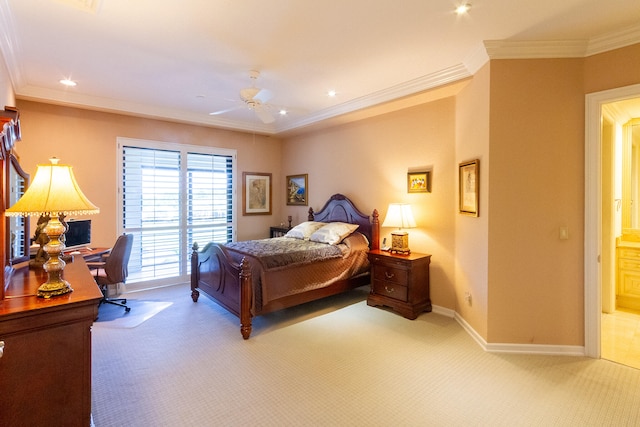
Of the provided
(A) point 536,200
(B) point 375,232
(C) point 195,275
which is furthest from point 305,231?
(A) point 536,200

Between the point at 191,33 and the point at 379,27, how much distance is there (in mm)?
1567

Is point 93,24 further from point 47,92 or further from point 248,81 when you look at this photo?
point 47,92

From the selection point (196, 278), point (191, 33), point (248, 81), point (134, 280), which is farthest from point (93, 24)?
A: point (134, 280)

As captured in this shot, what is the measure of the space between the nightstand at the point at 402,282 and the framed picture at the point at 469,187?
32.7 inches

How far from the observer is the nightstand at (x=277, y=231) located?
5823 mm

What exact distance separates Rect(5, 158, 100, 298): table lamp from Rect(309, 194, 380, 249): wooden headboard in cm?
342

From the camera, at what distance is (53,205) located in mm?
1660

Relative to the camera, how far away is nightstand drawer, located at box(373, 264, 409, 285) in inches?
149

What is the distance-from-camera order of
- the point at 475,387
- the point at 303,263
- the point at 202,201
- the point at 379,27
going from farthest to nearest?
the point at 202,201 → the point at 303,263 → the point at 379,27 → the point at 475,387

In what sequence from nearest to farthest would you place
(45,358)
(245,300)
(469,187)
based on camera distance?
(45,358) < (245,300) < (469,187)

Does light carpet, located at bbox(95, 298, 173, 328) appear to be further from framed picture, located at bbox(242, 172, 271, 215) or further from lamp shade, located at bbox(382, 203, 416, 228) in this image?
lamp shade, located at bbox(382, 203, 416, 228)

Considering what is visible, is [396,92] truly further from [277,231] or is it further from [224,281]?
[277,231]

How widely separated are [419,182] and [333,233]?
133 cm

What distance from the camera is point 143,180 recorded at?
16.0 ft
